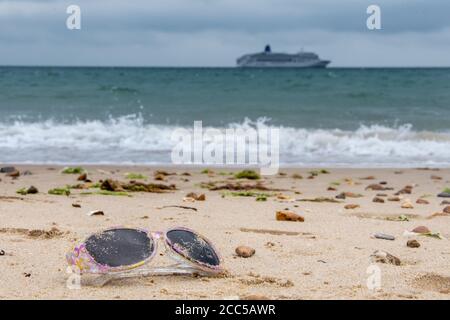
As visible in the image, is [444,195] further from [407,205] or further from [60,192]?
[60,192]

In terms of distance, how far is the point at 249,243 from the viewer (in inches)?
171

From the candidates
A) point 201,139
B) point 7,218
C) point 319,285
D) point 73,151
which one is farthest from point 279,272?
point 201,139

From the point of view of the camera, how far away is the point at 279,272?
3611 mm

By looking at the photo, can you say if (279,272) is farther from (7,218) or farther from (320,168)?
(320,168)

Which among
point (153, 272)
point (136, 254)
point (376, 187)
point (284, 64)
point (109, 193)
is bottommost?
point (376, 187)

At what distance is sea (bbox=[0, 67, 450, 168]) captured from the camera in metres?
12.3

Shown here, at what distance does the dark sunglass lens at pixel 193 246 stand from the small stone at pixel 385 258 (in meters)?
1.01

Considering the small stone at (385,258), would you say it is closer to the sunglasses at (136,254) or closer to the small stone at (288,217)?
the sunglasses at (136,254)

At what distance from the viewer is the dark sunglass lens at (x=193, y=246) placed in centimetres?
321

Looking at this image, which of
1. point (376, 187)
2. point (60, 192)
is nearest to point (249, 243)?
point (60, 192)

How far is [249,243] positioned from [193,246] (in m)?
1.12

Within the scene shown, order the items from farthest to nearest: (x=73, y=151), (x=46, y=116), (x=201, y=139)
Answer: (x=46, y=116)
(x=201, y=139)
(x=73, y=151)
